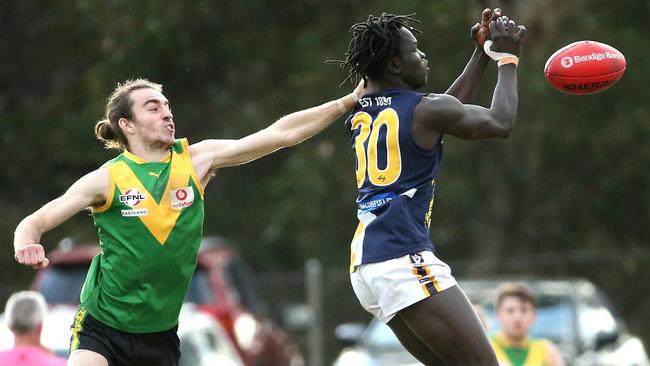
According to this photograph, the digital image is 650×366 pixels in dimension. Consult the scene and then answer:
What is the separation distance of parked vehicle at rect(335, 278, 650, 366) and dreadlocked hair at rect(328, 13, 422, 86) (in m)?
5.13

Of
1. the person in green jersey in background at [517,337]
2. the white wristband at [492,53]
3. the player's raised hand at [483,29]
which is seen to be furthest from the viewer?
the person in green jersey in background at [517,337]

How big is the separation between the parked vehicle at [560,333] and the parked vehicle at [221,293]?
1.73 meters

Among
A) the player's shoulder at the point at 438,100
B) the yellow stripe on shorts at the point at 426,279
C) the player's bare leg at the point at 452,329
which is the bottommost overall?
the player's bare leg at the point at 452,329

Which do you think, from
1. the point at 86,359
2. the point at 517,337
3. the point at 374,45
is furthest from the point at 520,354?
the point at 86,359

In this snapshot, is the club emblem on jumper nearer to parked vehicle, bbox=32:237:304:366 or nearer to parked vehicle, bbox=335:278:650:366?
parked vehicle, bbox=335:278:650:366

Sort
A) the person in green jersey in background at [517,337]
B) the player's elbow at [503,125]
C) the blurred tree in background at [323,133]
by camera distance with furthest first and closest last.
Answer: the blurred tree in background at [323,133], the person in green jersey in background at [517,337], the player's elbow at [503,125]

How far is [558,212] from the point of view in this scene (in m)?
20.7

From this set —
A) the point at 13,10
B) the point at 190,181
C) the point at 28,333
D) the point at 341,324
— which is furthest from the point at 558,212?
the point at 190,181

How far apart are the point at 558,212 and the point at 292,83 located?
4262 mm

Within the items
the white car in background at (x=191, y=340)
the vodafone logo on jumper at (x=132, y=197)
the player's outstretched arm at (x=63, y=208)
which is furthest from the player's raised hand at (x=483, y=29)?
the white car in background at (x=191, y=340)

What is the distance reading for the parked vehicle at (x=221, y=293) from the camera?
14.2 m

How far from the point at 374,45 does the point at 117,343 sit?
2013 millimetres

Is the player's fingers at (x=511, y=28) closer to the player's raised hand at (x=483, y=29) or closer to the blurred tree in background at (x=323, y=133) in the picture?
the player's raised hand at (x=483, y=29)

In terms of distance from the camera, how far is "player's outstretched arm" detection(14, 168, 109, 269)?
7.03m
